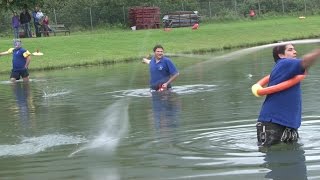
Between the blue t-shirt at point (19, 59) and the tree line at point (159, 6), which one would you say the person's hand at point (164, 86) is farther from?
the tree line at point (159, 6)

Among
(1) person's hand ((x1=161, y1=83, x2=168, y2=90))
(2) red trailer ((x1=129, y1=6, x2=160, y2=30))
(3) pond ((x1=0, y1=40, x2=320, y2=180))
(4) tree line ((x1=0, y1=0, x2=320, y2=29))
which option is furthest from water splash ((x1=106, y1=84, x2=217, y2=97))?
(2) red trailer ((x1=129, y1=6, x2=160, y2=30))

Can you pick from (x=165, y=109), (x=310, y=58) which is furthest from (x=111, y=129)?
(x=310, y=58)

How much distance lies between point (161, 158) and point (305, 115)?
4194 mm

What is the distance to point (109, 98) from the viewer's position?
17.8m

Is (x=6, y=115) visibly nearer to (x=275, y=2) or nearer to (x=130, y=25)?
(x=130, y=25)

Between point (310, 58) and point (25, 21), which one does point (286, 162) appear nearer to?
point (310, 58)

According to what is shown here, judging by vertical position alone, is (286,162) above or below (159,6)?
below

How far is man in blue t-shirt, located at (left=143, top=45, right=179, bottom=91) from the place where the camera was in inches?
664

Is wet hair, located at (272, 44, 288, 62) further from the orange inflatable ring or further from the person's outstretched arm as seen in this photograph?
the person's outstretched arm

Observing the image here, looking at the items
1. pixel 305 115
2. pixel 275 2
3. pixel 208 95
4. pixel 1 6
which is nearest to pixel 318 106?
pixel 305 115

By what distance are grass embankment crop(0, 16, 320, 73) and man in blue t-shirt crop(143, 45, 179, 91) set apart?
1558 centimetres

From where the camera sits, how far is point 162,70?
17.1 meters

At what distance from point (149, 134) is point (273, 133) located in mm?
2798

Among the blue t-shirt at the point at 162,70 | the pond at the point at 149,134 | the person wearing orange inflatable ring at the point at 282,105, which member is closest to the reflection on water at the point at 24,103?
the pond at the point at 149,134
